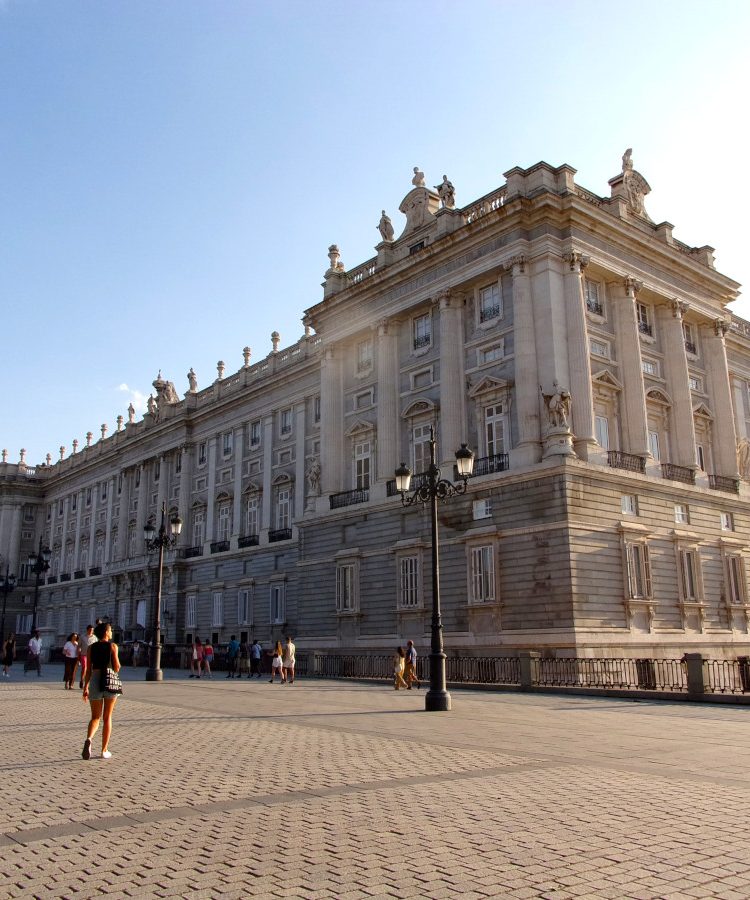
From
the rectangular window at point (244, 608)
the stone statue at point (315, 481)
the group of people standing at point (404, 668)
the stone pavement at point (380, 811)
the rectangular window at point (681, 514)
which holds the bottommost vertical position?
the stone pavement at point (380, 811)

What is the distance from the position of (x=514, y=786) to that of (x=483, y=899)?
3.76 metres

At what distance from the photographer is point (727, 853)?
5980 mm

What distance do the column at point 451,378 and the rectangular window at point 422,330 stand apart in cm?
143

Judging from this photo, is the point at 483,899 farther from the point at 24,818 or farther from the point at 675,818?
the point at 24,818

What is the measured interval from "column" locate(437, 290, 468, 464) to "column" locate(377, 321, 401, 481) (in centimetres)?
280

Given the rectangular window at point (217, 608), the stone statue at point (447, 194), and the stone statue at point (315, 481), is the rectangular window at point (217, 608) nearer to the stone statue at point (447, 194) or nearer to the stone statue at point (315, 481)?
the stone statue at point (315, 481)

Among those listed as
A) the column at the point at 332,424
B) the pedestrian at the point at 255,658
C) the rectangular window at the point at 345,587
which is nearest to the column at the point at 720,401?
the rectangular window at the point at 345,587

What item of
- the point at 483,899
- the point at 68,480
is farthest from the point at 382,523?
the point at 68,480

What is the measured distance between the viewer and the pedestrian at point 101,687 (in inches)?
428

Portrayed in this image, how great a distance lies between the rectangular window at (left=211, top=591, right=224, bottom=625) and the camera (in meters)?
53.3

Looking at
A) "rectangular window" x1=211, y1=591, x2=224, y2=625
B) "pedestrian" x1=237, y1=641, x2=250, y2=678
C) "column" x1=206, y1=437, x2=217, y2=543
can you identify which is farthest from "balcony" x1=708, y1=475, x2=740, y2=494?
"column" x1=206, y1=437, x2=217, y2=543

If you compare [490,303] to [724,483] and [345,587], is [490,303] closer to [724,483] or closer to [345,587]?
[724,483]

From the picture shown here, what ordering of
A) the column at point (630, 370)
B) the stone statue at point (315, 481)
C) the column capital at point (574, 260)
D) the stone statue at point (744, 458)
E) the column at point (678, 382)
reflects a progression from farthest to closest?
1. the stone statue at point (315, 481)
2. the stone statue at point (744, 458)
3. the column at point (678, 382)
4. the column at point (630, 370)
5. the column capital at point (574, 260)

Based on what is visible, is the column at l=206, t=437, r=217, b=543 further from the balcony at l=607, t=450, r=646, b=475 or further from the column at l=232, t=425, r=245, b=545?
the balcony at l=607, t=450, r=646, b=475
